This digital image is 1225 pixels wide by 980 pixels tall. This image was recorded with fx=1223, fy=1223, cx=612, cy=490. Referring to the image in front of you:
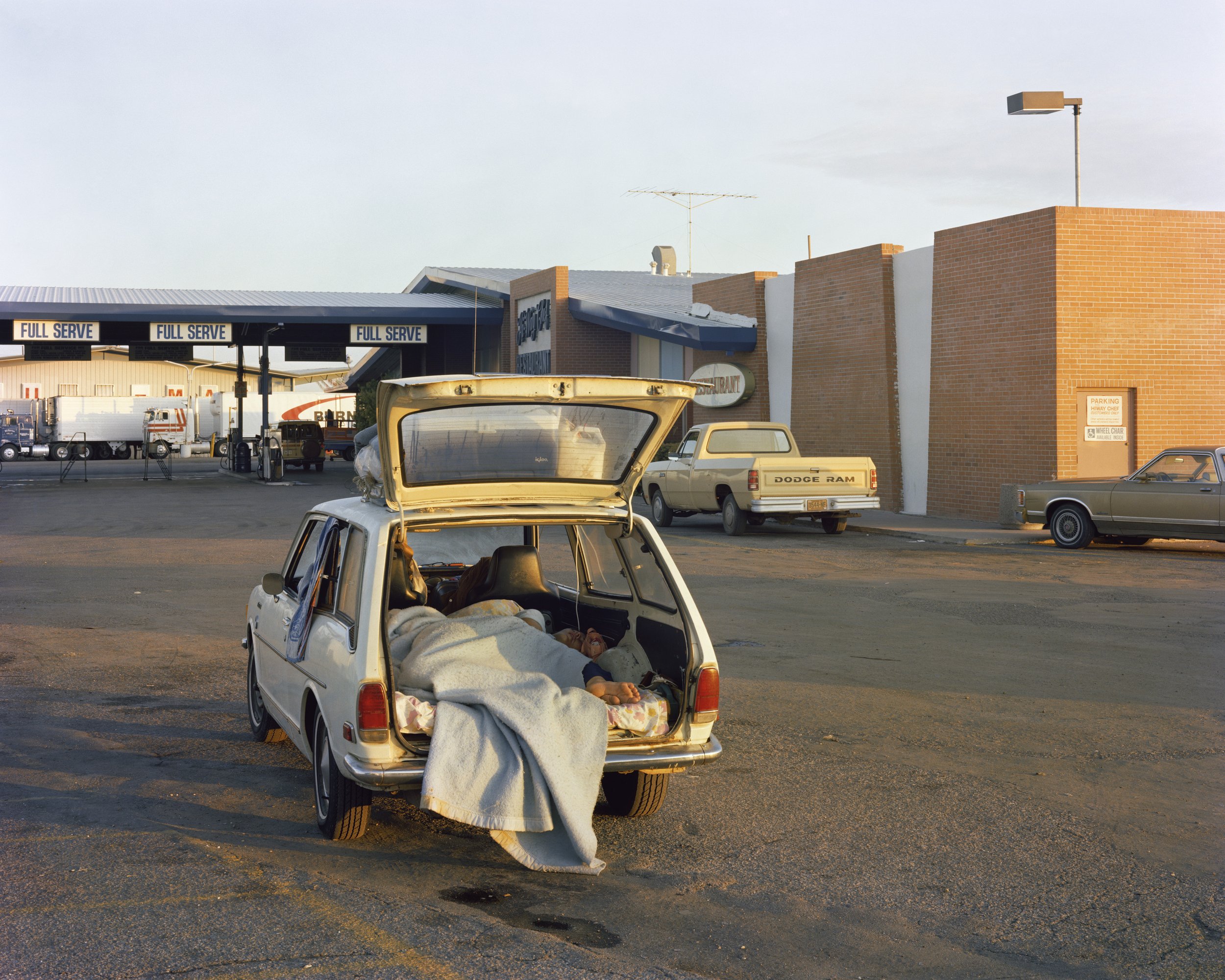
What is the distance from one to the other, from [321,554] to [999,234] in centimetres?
1886

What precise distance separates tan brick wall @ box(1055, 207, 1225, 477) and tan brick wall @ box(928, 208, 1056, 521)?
1.65 ft

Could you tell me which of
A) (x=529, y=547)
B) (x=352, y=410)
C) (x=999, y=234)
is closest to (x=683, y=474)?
(x=999, y=234)

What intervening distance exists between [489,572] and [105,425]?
202 ft

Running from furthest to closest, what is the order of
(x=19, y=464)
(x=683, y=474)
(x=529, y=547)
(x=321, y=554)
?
(x=19, y=464)
(x=683, y=474)
(x=529, y=547)
(x=321, y=554)

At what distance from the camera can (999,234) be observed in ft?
72.5

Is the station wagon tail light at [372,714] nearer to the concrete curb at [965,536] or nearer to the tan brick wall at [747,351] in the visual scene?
the concrete curb at [965,536]

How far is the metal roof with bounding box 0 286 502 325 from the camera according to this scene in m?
36.9

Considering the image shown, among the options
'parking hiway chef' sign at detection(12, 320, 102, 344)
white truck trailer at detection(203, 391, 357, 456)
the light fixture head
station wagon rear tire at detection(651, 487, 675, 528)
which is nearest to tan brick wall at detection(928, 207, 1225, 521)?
the light fixture head

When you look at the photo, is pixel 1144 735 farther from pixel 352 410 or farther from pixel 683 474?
pixel 352 410

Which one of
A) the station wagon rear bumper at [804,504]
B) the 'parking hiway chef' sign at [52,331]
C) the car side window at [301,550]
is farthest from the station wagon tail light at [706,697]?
the 'parking hiway chef' sign at [52,331]

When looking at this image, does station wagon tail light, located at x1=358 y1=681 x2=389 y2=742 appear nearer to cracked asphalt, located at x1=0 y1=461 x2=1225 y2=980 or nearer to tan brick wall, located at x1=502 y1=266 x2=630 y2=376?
cracked asphalt, located at x1=0 y1=461 x2=1225 y2=980

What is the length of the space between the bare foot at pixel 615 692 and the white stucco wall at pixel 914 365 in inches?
767

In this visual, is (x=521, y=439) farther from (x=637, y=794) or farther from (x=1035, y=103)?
(x=1035, y=103)

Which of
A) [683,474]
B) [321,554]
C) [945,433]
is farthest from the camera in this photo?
[945,433]
